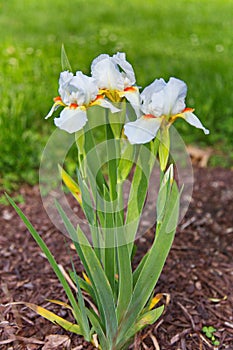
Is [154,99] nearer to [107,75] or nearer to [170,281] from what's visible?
[107,75]

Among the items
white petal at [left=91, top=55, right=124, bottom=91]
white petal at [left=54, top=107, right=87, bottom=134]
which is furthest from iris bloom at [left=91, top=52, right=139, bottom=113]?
white petal at [left=54, top=107, right=87, bottom=134]

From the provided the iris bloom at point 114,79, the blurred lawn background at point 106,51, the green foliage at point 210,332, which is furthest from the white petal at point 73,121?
the blurred lawn background at point 106,51

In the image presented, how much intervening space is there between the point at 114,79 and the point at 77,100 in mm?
122

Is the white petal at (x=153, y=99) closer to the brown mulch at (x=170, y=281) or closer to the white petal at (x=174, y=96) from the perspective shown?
the white petal at (x=174, y=96)

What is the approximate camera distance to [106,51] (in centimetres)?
498

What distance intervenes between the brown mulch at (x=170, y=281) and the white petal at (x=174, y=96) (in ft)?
2.76

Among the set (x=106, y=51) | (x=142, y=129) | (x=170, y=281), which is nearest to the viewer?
(x=142, y=129)

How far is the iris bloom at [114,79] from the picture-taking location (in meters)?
1.40

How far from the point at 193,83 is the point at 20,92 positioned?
1.41 metres

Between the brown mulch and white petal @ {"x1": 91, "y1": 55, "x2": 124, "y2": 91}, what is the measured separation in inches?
35.1

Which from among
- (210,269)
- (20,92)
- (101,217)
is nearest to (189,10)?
(20,92)

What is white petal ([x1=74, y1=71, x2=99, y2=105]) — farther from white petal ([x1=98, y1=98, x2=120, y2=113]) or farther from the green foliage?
the green foliage

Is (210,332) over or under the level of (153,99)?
under

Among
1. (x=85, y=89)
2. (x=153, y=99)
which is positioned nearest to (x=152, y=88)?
(x=153, y=99)
